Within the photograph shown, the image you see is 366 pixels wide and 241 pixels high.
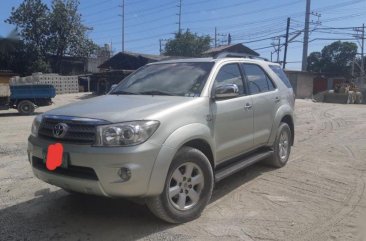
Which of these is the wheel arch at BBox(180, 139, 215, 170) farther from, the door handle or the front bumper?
the door handle

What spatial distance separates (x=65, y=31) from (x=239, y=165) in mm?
44934

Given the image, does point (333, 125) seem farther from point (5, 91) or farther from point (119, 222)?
point (5, 91)

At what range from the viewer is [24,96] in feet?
66.7

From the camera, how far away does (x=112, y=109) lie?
444 cm

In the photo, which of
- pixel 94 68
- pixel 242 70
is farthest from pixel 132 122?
pixel 94 68

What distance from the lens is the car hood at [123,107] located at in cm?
421

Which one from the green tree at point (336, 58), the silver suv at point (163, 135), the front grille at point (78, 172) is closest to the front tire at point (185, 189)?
the silver suv at point (163, 135)

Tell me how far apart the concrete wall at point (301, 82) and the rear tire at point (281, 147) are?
35.2 meters

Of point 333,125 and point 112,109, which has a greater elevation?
point 112,109

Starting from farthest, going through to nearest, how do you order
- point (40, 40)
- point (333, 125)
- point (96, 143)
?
point (40, 40), point (333, 125), point (96, 143)

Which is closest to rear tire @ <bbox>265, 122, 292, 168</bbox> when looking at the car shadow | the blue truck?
the car shadow

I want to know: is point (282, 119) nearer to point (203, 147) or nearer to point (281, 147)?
point (281, 147)

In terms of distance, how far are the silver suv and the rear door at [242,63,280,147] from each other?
29 mm

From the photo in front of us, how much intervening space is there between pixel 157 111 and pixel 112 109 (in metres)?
0.48
